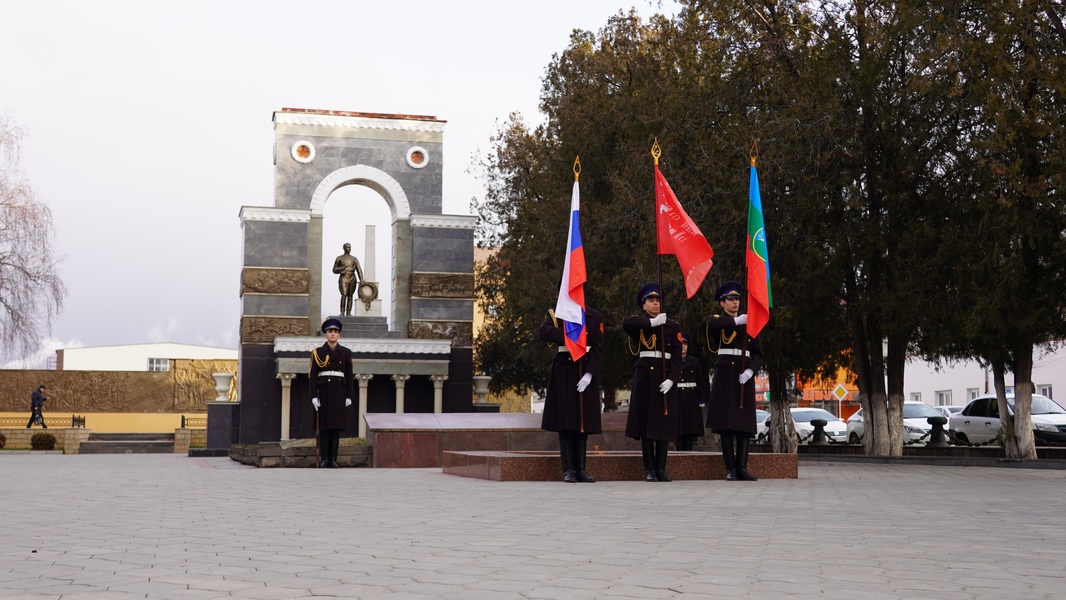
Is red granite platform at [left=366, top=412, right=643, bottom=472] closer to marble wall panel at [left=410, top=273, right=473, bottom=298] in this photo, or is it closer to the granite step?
marble wall panel at [left=410, top=273, right=473, bottom=298]

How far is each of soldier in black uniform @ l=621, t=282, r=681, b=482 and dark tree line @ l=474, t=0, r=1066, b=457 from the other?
918cm

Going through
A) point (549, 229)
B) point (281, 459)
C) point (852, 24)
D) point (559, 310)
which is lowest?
point (281, 459)

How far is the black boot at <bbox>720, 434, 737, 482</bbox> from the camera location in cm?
1458

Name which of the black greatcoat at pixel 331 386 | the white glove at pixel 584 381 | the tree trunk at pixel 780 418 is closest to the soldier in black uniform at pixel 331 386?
the black greatcoat at pixel 331 386

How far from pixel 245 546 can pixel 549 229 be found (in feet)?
84.7

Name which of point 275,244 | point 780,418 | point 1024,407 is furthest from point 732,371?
point 275,244

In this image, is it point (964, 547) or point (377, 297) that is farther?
point (377, 297)

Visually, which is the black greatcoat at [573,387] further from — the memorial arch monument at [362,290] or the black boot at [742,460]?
the memorial arch monument at [362,290]

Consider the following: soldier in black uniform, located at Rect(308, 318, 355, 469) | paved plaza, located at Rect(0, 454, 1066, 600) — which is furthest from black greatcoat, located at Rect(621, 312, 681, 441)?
soldier in black uniform, located at Rect(308, 318, 355, 469)

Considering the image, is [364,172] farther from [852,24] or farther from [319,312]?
[852,24]

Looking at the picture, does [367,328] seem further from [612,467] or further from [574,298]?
[574,298]

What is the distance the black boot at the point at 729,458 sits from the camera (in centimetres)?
1458

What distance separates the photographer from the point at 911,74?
80.6 feet

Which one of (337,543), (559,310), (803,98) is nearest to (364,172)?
(803,98)
